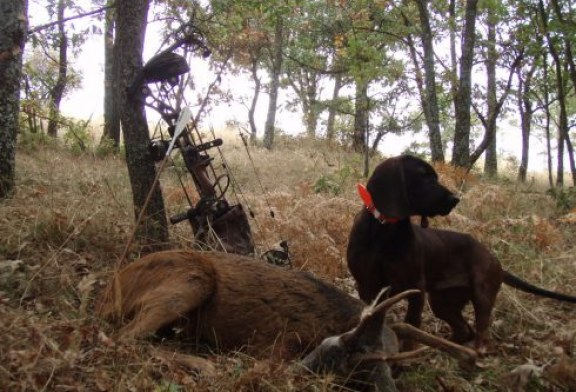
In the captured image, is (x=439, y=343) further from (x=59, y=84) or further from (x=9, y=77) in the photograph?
(x=59, y=84)

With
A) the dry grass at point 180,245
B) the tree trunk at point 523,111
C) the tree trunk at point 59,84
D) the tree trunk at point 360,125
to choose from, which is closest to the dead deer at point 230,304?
the dry grass at point 180,245

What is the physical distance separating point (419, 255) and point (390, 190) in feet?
1.77

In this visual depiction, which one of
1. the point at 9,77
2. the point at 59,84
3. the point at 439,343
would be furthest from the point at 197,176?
the point at 59,84

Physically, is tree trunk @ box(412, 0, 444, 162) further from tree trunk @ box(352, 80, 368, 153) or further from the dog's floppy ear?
the dog's floppy ear

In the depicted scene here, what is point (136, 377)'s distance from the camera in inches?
104

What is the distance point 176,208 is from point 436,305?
341cm

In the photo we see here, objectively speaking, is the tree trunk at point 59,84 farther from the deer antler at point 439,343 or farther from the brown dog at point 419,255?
the deer antler at point 439,343

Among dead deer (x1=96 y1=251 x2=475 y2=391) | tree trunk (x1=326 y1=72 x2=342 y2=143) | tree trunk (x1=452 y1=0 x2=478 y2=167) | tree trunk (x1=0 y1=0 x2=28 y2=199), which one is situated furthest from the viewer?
tree trunk (x1=326 y1=72 x2=342 y2=143)

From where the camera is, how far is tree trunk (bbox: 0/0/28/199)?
19.0 feet

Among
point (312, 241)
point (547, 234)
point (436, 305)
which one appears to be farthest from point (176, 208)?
point (547, 234)

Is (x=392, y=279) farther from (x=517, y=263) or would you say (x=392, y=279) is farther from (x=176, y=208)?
(x=176, y=208)

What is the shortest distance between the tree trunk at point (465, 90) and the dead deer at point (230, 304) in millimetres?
7777

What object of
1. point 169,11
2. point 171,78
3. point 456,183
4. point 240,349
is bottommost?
point 240,349

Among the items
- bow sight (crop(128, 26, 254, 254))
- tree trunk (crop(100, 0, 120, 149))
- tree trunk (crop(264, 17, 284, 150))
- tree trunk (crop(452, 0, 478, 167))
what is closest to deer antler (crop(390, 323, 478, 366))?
bow sight (crop(128, 26, 254, 254))
